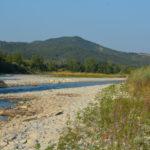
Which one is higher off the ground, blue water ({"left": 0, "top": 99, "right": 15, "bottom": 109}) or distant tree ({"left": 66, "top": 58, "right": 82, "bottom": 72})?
distant tree ({"left": 66, "top": 58, "right": 82, "bottom": 72})

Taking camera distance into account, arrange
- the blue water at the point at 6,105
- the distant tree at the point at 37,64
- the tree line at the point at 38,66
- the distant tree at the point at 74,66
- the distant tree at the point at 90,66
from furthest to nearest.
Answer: the distant tree at the point at 90,66, the distant tree at the point at 74,66, the distant tree at the point at 37,64, the tree line at the point at 38,66, the blue water at the point at 6,105

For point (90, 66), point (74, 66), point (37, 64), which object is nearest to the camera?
point (37, 64)

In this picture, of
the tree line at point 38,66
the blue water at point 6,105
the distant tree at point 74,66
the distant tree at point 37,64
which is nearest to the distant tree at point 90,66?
the tree line at point 38,66

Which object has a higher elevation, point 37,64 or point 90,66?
point 37,64

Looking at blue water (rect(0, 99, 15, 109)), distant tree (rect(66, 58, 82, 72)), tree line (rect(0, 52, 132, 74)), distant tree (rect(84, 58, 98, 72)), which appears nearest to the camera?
blue water (rect(0, 99, 15, 109))

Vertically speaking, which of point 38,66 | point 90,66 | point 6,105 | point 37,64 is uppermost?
point 37,64

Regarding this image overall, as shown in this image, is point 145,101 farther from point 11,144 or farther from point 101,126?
point 11,144

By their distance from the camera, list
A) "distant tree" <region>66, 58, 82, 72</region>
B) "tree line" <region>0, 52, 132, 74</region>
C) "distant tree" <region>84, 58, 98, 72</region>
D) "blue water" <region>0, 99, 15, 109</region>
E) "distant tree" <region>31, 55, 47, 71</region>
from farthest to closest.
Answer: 1. "distant tree" <region>84, 58, 98, 72</region>
2. "distant tree" <region>66, 58, 82, 72</region>
3. "distant tree" <region>31, 55, 47, 71</region>
4. "tree line" <region>0, 52, 132, 74</region>
5. "blue water" <region>0, 99, 15, 109</region>

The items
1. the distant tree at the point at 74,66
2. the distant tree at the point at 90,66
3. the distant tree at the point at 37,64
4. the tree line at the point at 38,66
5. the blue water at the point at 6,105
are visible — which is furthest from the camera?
the distant tree at the point at 90,66

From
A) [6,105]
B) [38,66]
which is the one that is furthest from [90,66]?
[6,105]

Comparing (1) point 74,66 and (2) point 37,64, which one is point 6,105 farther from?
(1) point 74,66

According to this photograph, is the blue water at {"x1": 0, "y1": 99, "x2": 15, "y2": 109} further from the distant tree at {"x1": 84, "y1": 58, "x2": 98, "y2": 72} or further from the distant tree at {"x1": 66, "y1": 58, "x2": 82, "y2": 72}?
the distant tree at {"x1": 84, "y1": 58, "x2": 98, "y2": 72}

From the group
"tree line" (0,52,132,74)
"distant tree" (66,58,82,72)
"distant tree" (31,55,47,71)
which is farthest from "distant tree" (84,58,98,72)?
"distant tree" (31,55,47,71)

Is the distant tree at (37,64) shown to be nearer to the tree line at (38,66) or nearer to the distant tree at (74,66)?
the tree line at (38,66)
